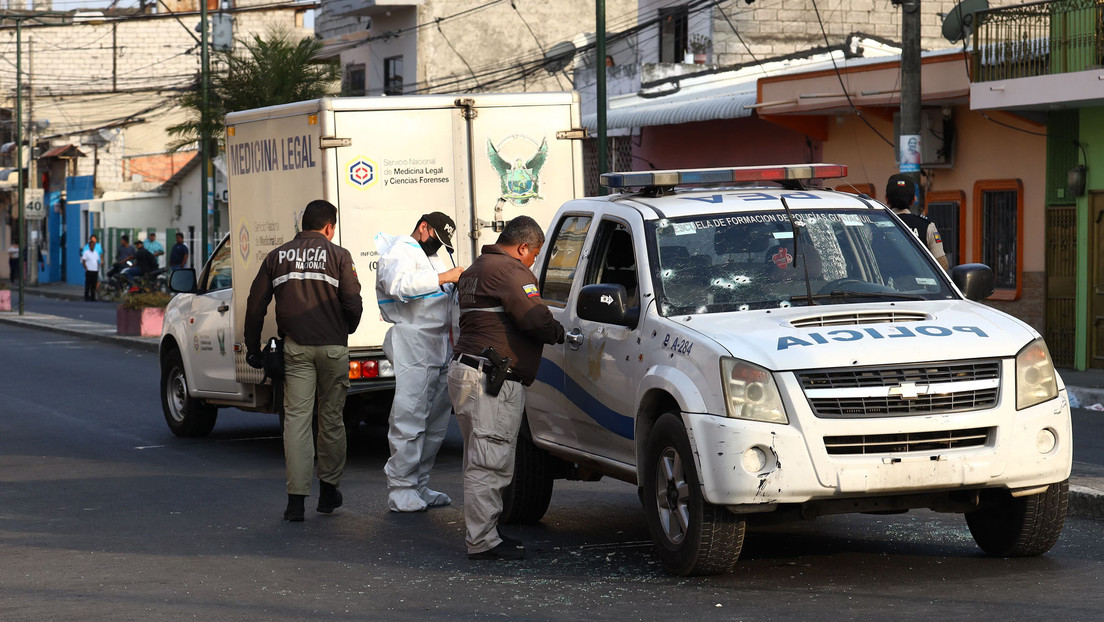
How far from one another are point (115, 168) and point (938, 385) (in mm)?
54355

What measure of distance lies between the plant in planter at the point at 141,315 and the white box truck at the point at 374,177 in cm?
1401

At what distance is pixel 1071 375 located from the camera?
18875mm

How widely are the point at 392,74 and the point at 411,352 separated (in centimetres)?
3298

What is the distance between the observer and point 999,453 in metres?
6.80

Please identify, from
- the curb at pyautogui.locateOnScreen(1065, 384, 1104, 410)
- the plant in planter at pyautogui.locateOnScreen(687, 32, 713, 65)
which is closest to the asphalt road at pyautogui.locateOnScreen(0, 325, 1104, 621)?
the curb at pyautogui.locateOnScreen(1065, 384, 1104, 410)

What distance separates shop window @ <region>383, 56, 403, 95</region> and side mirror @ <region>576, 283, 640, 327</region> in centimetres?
3368

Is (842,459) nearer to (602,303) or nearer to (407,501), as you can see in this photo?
(602,303)

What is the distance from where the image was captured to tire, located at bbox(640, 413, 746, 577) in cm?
692

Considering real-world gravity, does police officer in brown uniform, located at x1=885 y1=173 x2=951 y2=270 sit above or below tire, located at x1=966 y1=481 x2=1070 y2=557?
above

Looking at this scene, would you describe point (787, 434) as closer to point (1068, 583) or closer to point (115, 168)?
point (1068, 583)

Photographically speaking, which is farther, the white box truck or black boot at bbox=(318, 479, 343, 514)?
the white box truck

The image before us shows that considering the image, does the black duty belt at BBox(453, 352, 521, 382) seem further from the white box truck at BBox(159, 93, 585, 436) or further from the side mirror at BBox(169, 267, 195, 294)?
the side mirror at BBox(169, 267, 195, 294)

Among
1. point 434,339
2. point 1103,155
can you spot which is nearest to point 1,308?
point 1103,155

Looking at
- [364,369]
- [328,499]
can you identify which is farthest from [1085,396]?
[328,499]
